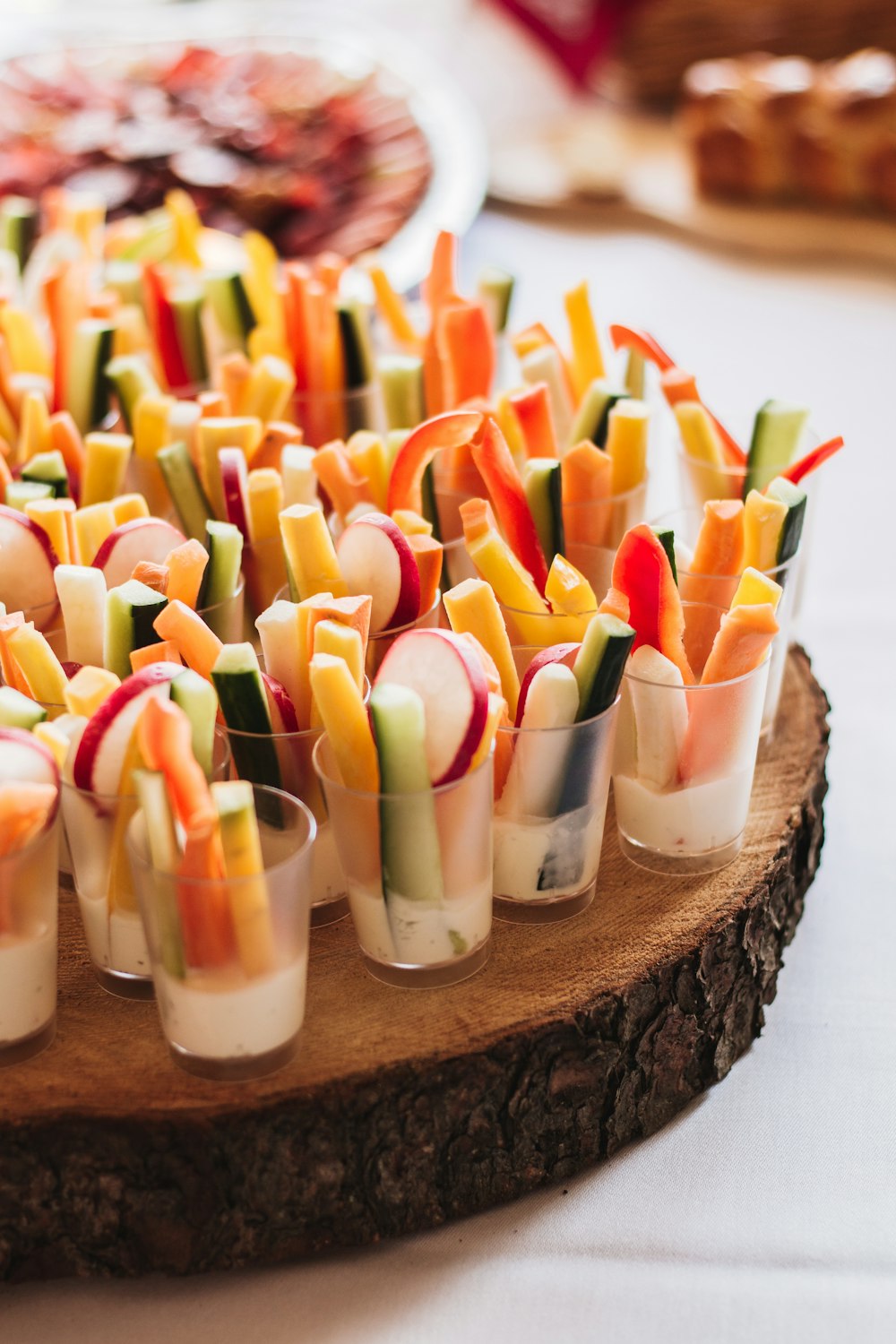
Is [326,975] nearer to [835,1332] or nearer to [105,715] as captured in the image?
[105,715]

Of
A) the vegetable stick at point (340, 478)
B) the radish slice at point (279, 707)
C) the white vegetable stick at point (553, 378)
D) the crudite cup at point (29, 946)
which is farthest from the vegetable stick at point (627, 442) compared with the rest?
the crudite cup at point (29, 946)

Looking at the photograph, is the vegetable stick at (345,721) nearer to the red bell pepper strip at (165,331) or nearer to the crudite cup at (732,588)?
the crudite cup at (732,588)

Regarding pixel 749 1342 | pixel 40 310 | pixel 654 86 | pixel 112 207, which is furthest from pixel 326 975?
pixel 654 86

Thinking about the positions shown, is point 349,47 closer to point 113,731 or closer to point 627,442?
point 627,442

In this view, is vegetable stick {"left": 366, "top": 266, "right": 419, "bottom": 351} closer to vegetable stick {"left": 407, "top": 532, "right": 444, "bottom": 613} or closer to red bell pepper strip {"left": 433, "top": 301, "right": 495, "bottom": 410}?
red bell pepper strip {"left": 433, "top": 301, "right": 495, "bottom": 410}

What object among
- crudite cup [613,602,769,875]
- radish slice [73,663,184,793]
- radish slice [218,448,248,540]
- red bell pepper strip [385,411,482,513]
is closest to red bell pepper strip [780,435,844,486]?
crudite cup [613,602,769,875]
